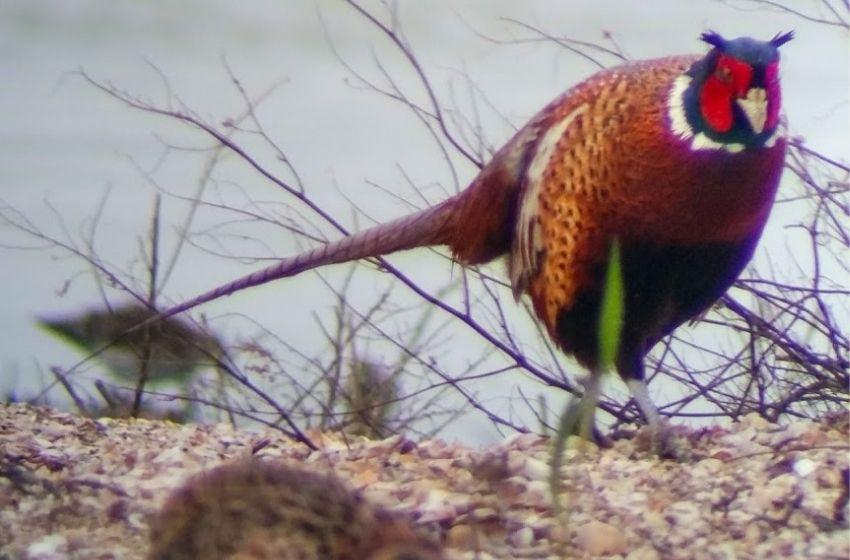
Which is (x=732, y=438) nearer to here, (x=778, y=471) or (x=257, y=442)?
(x=778, y=471)

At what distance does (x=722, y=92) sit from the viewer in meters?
3.97

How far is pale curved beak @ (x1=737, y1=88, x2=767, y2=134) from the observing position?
12.5 ft

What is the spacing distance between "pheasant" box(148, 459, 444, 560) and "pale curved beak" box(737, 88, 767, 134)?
1.96m

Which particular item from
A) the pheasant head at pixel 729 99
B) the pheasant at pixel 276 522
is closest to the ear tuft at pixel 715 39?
the pheasant head at pixel 729 99

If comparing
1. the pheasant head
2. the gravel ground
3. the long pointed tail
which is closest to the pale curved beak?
the pheasant head

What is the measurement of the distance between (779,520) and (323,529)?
106 centimetres

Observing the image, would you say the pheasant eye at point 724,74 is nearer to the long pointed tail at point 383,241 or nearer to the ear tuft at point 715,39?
the ear tuft at point 715,39

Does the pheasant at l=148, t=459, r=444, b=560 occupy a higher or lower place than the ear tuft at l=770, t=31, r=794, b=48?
lower

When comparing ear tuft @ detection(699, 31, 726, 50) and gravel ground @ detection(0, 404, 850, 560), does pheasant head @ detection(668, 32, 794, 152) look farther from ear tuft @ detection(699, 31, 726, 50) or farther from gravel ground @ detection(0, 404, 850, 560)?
gravel ground @ detection(0, 404, 850, 560)

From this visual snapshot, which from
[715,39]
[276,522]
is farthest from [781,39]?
[276,522]

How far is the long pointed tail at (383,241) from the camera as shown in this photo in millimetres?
4676

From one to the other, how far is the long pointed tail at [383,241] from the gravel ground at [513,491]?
34.8 inches

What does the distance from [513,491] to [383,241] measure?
6.29 ft

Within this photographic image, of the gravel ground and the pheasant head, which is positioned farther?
the pheasant head
